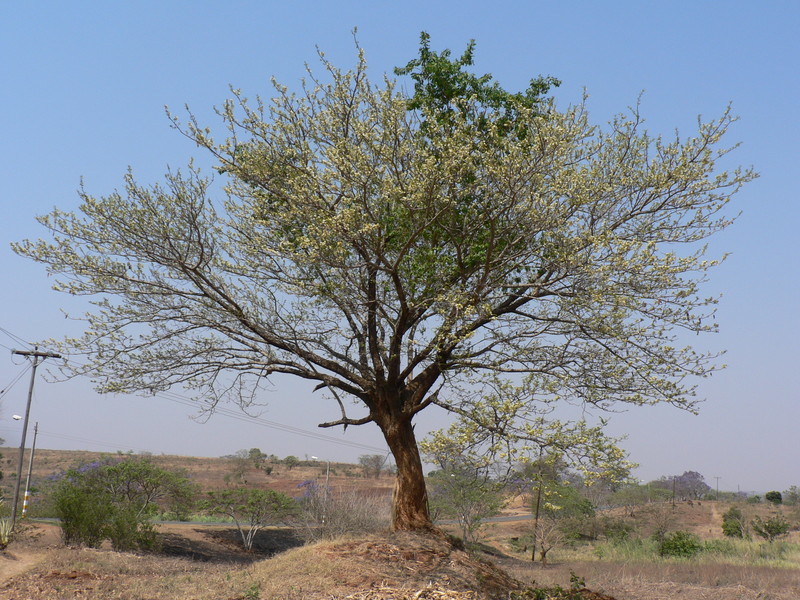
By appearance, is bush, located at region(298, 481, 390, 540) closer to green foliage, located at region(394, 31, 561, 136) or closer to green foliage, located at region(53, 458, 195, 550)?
green foliage, located at region(53, 458, 195, 550)

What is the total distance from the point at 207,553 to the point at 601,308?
20.2m

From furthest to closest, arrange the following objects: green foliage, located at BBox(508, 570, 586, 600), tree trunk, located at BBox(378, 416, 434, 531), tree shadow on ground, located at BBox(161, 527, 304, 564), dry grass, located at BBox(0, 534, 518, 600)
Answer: tree shadow on ground, located at BBox(161, 527, 304, 564) < tree trunk, located at BBox(378, 416, 434, 531) < dry grass, located at BBox(0, 534, 518, 600) < green foliage, located at BBox(508, 570, 586, 600)

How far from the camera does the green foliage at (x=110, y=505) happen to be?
1972 cm

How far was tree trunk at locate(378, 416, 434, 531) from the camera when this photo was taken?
14508mm

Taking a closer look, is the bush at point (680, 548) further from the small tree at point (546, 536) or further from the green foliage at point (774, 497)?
the green foliage at point (774, 497)

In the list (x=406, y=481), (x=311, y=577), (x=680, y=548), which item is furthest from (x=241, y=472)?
(x=311, y=577)

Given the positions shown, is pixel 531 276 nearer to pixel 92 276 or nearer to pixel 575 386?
pixel 575 386

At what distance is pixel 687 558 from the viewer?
2597cm

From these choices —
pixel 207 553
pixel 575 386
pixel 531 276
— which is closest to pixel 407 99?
pixel 531 276

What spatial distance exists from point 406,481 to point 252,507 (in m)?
17.5

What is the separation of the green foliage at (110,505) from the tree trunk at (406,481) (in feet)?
34.6

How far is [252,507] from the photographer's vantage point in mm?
29938

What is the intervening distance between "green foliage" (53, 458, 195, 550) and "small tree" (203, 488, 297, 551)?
2.98m

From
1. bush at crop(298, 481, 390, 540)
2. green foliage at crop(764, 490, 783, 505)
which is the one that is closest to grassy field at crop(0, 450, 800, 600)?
bush at crop(298, 481, 390, 540)
